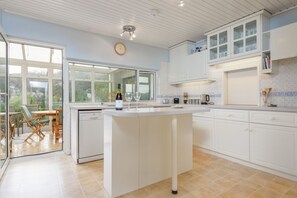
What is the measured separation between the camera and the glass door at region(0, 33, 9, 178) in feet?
7.90

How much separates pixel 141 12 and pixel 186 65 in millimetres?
1865

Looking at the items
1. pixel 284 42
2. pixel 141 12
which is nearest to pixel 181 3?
pixel 141 12

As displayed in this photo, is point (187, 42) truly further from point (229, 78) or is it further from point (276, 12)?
point (276, 12)

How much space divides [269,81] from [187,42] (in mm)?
1983

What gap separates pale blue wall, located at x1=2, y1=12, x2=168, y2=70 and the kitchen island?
208 cm

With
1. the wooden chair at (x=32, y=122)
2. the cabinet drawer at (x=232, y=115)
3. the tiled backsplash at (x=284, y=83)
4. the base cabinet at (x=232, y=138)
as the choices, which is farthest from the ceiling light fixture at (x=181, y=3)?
the wooden chair at (x=32, y=122)

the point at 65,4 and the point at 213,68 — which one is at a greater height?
the point at 65,4

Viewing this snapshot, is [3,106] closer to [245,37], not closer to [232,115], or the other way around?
[232,115]

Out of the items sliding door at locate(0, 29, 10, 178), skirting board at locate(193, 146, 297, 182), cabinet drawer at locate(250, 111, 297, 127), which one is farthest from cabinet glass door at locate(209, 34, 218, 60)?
sliding door at locate(0, 29, 10, 178)

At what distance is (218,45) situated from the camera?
3.24m

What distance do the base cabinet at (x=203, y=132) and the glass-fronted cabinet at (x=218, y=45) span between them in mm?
1284

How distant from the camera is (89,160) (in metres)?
2.79

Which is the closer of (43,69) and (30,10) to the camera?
(30,10)

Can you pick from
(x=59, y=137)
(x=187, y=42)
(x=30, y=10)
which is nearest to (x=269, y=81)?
(x=187, y=42)
